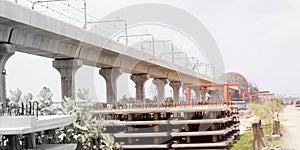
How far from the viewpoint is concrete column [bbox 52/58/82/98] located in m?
25.6

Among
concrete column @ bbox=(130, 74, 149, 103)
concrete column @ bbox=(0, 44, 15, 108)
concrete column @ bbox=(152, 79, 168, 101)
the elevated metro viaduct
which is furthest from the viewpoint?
concrete column @ bbox=(152, 79, 168, 101)

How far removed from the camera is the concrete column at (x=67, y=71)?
25.6 m

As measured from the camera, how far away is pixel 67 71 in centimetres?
2588

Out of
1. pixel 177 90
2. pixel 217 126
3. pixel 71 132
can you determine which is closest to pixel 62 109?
pixel 71 132

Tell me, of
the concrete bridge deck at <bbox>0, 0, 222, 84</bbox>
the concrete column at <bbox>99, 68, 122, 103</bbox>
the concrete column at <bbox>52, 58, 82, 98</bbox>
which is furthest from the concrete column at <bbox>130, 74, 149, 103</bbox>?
the concrete column at <bbox>52, 58, 82, 98</bbox>

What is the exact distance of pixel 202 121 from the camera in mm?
17656

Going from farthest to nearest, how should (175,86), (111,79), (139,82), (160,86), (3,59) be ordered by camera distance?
(175,86), (160,86), (139,82), (111,79), (3,59)

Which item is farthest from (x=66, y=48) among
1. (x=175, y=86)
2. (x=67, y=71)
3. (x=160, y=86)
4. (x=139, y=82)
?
(x=175, y=86)

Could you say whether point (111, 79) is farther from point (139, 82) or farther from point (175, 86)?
point (175, 86)

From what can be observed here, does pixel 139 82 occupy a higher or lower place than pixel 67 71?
lower

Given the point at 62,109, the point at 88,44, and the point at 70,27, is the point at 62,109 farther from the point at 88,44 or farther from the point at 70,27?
the point at 88,44

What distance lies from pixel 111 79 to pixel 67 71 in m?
7.07

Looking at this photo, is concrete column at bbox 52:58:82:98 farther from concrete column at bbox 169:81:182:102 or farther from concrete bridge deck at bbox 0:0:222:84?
concrete column at bbox 169:81:182:102

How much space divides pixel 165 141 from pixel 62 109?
5489 millimetres
